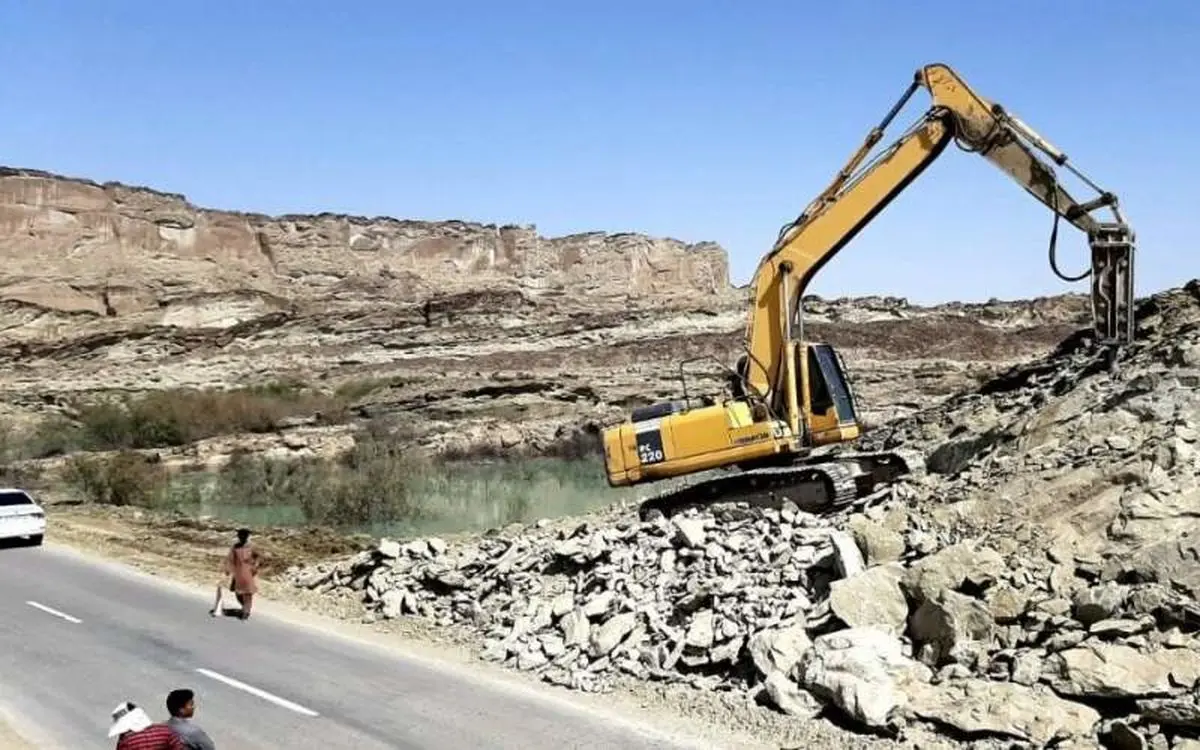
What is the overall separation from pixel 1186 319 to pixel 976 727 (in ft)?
35.1

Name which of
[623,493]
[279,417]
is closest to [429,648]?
[623,493]

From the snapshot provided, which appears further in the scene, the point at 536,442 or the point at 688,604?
the point at 536,442

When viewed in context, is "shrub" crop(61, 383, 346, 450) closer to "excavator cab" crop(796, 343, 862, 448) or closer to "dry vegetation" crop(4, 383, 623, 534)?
"dry vegetation" crop(4, 383, 623, 534)

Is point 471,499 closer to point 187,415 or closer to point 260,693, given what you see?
point 260,693

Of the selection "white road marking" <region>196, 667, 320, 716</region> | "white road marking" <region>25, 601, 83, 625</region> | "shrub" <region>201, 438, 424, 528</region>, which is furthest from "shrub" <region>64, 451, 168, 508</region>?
"white road marking" <region>196, 667, 320, 716</region>

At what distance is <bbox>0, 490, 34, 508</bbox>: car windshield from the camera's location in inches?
898

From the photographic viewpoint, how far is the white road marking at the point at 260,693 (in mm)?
10344

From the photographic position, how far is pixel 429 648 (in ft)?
42.4

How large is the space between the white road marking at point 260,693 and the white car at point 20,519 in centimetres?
1261

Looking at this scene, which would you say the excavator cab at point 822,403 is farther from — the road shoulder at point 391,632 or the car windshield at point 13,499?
the car windshield at point 13,499

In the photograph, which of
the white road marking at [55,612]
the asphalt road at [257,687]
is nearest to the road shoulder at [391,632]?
the asphalt road at [257,687]

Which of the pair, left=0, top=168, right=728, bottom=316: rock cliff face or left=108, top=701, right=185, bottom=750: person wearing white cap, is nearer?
left=108, top=701, right=185, bottom=750: person wearing white cap

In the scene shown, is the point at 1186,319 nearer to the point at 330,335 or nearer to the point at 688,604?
the point at 688,604

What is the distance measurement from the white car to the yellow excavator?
13.2 m
